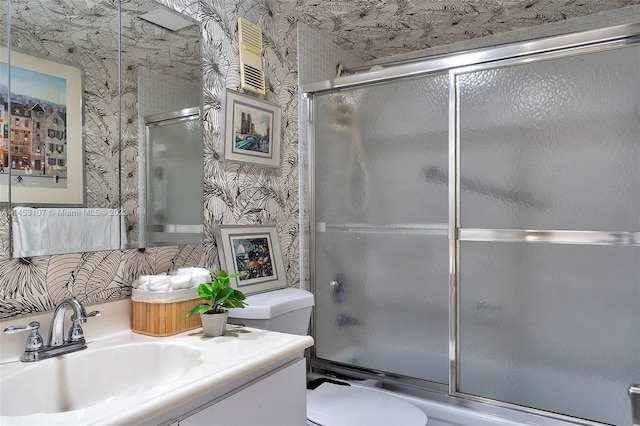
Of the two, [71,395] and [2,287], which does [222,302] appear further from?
[2,287]

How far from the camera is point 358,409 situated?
1814 mm

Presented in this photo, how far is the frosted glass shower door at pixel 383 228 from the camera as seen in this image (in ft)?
6.80

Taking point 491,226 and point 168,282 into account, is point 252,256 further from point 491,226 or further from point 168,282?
point 491,226

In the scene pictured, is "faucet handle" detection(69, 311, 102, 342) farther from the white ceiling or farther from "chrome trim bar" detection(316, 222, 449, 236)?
the white ceiling

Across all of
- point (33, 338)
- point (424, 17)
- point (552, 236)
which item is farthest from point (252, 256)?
point (424, 17)

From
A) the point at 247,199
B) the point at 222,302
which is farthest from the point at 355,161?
the point at 222,302

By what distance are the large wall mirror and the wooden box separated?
0.21 meters

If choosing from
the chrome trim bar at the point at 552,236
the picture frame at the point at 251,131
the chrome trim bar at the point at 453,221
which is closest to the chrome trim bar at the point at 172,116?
the picture frame at the point at 251,131

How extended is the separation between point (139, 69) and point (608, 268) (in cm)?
190

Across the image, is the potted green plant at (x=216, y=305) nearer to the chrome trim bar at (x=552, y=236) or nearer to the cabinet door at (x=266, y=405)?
the cabinet door at (x=266, y=405)

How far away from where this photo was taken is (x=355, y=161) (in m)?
2.31

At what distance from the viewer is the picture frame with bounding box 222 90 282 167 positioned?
6.51 feet

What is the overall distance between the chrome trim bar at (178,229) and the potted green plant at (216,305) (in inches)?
11.7

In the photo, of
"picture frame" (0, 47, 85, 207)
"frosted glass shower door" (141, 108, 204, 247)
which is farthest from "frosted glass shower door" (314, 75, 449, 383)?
"picture frame" (0, 47, 85, 207)
